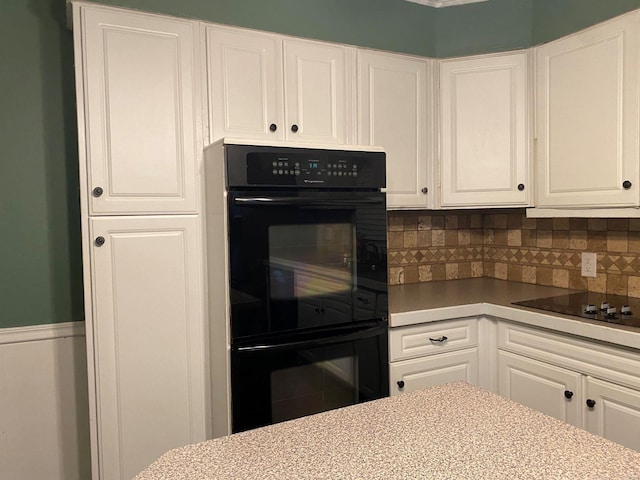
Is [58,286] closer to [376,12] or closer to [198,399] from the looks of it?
[198,399]

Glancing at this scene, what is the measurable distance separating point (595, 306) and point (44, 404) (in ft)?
7.89

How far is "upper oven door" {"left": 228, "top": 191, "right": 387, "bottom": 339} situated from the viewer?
1925 mm

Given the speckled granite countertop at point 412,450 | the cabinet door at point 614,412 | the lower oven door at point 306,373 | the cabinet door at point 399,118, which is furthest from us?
the cabinet door at point 399,118

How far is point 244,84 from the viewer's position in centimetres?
216

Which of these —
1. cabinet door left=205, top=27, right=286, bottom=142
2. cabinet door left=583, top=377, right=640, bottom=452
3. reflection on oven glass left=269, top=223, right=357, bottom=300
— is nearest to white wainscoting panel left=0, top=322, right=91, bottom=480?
reflection on oven glass left=269, top=223, right=357, bottom=300

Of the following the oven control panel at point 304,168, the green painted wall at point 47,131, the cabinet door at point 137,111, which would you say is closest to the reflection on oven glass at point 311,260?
the oven control panel at point 304,168

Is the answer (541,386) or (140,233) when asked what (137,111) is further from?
(541,386)

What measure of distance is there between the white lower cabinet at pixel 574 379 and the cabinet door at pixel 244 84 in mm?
1423

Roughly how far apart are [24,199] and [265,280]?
1106 mm

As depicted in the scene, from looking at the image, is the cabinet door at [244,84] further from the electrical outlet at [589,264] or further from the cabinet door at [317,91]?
the electrical outlet at [589,264]

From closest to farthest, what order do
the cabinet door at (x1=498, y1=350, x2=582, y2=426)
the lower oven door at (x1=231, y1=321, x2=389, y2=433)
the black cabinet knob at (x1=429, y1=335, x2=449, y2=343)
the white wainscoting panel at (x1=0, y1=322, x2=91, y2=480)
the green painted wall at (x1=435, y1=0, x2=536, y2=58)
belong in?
1. the lower oven door at (x1=231, y1=321, x2=389, y2=433)
2. the cabinet door at (x1=498, y1=350, x2=582, y2=426)
3. the white wainscoting panel at (x1=0, y1=322, x2=91, y2=480)
4. the black cabinet knob at (x1=429, y1=335, x2=449, y2=343)
5. the green painted wall at (x1=435, y1=0, x2=536, y2=58)

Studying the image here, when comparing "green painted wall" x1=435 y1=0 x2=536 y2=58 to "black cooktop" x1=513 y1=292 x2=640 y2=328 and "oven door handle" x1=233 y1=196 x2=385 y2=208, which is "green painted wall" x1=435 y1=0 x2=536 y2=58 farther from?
"black cooktop" x1=513 y1=292 x2=640 y2=328

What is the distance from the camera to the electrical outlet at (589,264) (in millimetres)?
2576

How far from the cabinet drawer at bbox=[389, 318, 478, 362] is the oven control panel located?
2.22 feet
